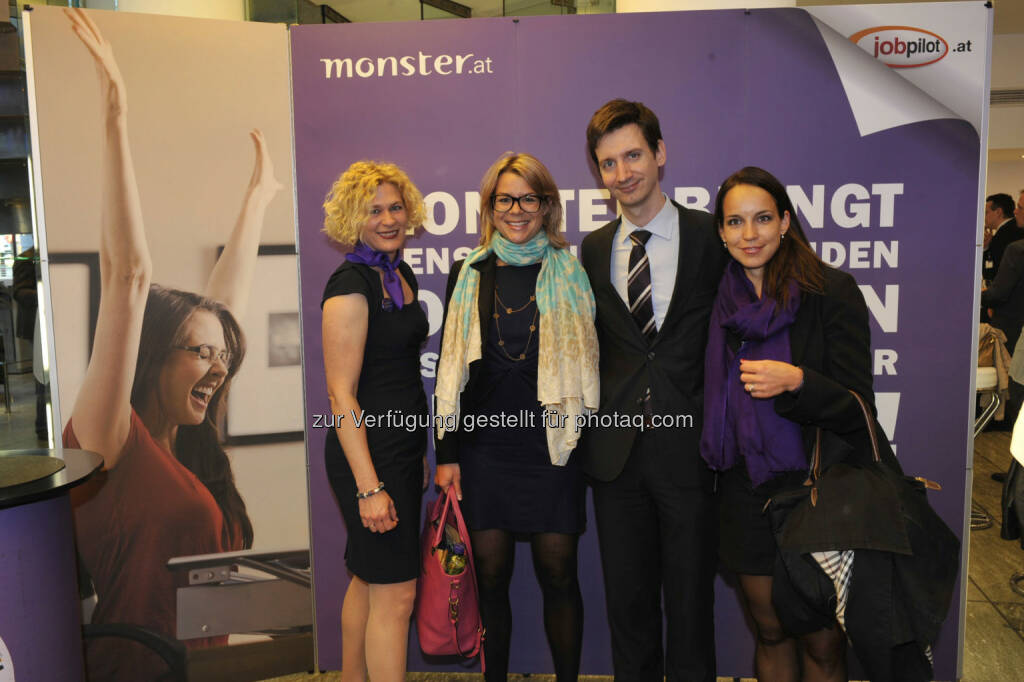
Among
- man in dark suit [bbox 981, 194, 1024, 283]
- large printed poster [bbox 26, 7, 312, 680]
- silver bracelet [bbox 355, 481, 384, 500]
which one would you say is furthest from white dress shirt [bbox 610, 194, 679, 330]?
man in dark suit [bbox 981, 194, 1024, 283]

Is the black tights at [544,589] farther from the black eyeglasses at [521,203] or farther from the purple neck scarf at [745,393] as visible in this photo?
the black eyeglasses at [521,203]

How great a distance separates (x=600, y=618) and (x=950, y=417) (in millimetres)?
1563

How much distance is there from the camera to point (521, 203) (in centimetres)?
227

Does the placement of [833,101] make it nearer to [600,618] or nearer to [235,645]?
[600,618]

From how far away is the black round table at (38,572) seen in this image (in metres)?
2.10

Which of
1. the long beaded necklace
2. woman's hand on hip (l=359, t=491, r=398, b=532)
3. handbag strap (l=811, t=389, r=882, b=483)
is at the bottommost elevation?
woman's hand on hip (l=359, t=491, r=398, b=532)

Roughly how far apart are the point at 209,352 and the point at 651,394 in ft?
5.60

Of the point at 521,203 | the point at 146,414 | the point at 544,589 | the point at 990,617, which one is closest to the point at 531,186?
the point at 521,203

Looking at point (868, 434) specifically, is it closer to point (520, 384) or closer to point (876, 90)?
point (520, 384)

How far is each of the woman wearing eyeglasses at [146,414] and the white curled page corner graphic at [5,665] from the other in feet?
2.54

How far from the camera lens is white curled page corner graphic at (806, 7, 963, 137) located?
8.95 feet

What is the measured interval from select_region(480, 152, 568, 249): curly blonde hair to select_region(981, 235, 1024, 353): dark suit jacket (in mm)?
4321

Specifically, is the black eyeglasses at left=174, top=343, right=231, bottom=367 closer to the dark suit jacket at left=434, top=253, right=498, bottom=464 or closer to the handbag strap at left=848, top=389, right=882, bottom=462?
the dark suit jacket at left=434, top=253, right=498, bottom=464

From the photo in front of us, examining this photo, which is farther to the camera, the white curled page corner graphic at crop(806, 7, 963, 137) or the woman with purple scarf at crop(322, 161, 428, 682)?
the white curled page corner graphic at crop(806, 7, 963, 137)
